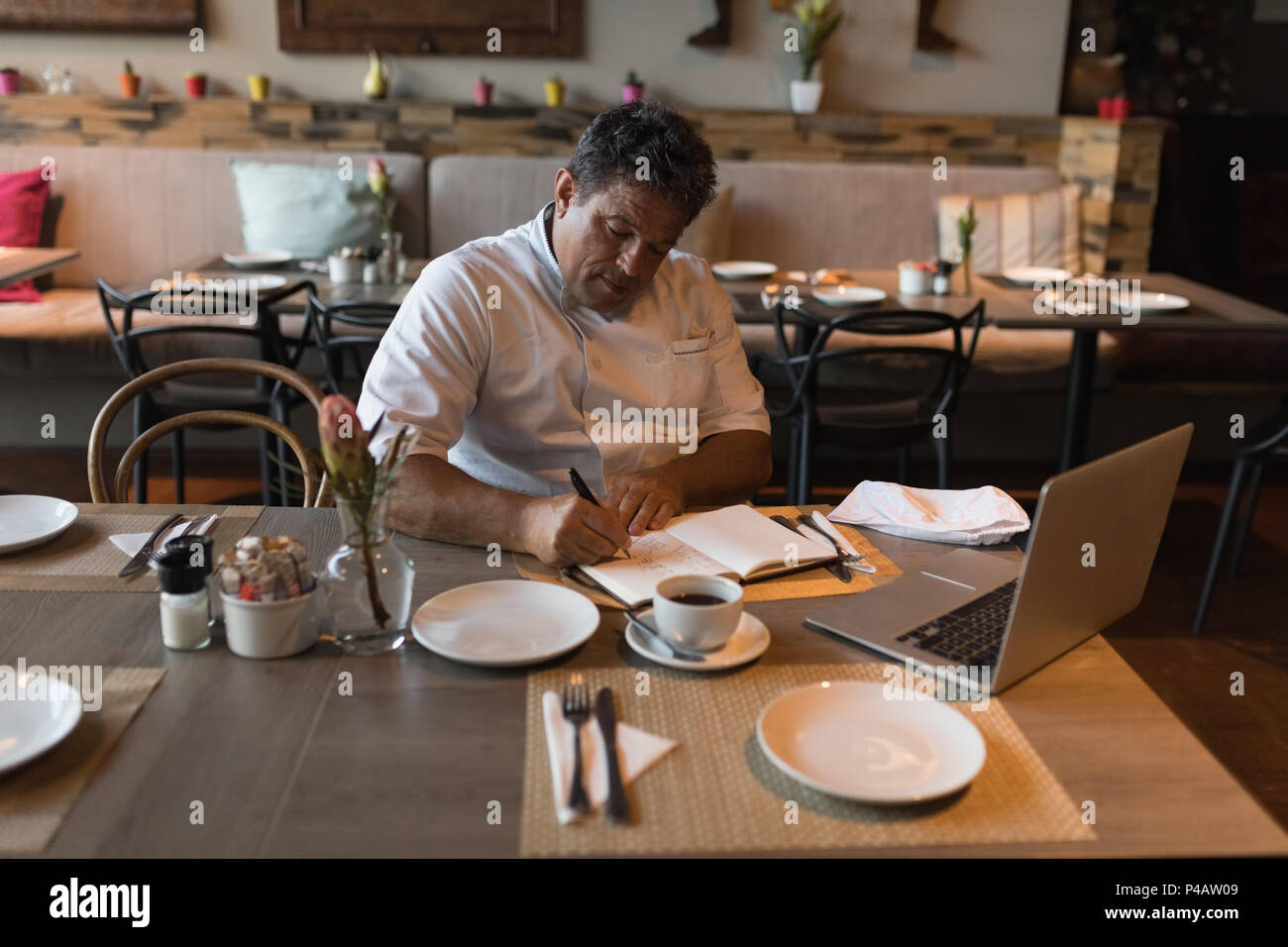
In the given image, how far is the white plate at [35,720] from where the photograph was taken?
949mm

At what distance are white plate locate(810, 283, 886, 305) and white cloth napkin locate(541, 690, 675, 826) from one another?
2.32m

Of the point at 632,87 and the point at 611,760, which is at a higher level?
the point at 632,87

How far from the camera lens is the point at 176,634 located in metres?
1.15

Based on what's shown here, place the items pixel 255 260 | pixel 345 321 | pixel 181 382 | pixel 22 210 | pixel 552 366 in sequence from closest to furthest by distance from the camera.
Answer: pixel 552 366 → pixel 345 321 → pixel 181 382 → pixel 255 260 → pixel 22 210

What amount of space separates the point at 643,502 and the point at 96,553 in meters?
0.67

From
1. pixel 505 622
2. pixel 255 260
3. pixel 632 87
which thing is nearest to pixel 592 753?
pixel 505 622

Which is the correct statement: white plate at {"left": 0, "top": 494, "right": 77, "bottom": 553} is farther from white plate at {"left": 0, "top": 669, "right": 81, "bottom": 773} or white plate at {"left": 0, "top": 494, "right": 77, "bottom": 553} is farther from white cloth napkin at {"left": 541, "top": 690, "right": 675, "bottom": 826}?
white cloth napkin at {"left": 541, "top": 690, "right": 675, "bottom": 826}

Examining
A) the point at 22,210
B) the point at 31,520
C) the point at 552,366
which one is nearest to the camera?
the point at 31,520

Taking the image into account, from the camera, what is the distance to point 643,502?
1.53 meters

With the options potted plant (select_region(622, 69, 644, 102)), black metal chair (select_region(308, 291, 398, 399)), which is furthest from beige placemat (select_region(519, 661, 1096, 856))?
potted plant (select_region(622, 69, 644, 102))

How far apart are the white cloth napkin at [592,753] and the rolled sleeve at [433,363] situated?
0.64m

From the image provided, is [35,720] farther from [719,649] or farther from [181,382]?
[181,382]
